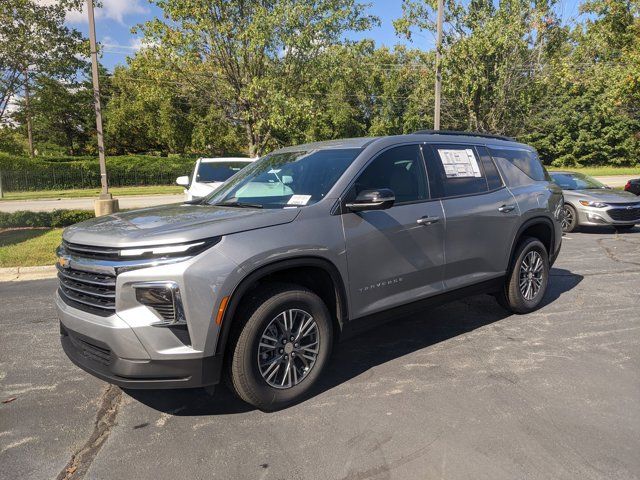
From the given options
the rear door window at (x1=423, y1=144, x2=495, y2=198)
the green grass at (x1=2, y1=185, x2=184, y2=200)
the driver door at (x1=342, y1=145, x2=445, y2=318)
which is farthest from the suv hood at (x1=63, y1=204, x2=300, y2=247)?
the green grass at (x1=2, y1=185, x2=184, y2=200)

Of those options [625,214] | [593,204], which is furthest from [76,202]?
[625,214]

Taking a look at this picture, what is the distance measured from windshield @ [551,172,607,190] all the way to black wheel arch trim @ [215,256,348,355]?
10647 mm

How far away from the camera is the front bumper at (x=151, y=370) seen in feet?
9.63

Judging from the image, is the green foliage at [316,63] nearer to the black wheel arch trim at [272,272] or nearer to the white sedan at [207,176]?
the white sedan at [207,176]

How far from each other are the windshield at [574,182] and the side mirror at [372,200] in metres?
10.4

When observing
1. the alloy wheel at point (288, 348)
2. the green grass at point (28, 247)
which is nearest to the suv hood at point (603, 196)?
the alloy wheel at point (288, 348)

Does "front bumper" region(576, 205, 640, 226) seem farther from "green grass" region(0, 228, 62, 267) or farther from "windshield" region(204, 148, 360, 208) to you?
"green grass" region(0, 228, 62, 267)

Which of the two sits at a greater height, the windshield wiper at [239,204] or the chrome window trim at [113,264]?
the windshield wiper at [239,204]

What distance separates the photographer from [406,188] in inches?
165

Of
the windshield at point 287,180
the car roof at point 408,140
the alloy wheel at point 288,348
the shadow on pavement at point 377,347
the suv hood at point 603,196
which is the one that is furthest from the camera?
the suv hood at point 603,196

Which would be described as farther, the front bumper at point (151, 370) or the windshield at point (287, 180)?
the windshield at point (287, 180)

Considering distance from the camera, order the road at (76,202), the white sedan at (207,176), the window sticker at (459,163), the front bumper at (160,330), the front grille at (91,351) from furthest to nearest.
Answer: the road at (76,202), the white sedan at (207,176), the window sticker at (459,163), the front grille at (91,351), the front bumper at (160,330)

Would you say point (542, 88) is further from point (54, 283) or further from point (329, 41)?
point (54, 283)

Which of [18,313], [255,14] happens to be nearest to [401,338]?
[18,313]
